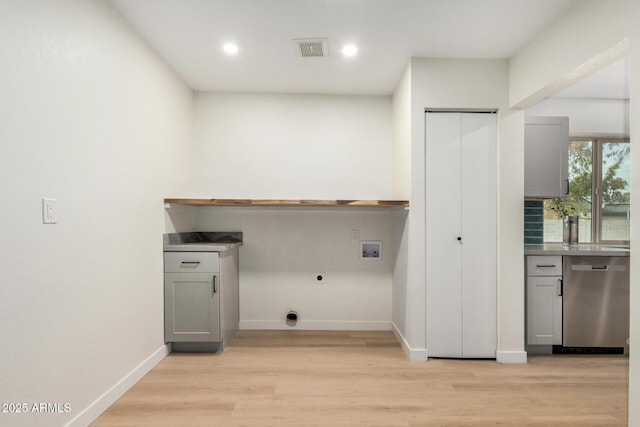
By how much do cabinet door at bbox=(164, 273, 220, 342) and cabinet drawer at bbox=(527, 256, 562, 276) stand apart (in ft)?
8.76

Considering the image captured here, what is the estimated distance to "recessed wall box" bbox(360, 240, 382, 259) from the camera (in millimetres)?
3719

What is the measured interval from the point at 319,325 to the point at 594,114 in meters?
3.69

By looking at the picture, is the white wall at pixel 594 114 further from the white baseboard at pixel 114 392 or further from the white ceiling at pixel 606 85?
the white baseboard at pixel 114 392

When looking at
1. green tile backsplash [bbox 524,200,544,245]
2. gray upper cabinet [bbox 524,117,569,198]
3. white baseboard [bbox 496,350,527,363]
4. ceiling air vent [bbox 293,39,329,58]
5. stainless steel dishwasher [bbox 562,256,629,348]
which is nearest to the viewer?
ceiling air vent [bbox 293,39,329,58]

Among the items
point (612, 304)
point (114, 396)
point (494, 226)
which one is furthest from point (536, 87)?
point (114, 396)

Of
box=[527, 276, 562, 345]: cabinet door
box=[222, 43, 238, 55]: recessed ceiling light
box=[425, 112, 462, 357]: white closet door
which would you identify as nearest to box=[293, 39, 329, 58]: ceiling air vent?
box=[222, 43, 238, 55]: recessed ceiling light

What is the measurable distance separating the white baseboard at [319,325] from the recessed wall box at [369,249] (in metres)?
0.70

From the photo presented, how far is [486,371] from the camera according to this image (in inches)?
105

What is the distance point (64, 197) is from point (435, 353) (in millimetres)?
2790

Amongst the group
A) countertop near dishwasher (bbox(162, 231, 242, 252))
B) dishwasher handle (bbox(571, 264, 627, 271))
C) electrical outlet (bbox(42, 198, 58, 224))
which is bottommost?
dishwasher handle (bbox(571, 264, 627, 271))

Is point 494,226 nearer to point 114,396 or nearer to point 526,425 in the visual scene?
point 526,425

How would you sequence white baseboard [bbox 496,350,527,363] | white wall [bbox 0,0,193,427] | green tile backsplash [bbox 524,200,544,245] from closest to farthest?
white wall [bbox 0,0,193,427]
white baseboard [bbox 496,350,527,363]
green tile backsplash [bbox 524,200,544,245]

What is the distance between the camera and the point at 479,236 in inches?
112

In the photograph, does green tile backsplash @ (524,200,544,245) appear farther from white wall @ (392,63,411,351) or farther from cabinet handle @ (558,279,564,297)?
white wall @ (392,63,411,351)
